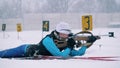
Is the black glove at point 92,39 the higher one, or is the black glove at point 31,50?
the black glove at point 92,39

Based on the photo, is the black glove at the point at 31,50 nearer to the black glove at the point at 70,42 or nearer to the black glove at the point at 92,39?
the black glove at the point at 70,42

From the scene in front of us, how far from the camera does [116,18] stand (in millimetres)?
35406

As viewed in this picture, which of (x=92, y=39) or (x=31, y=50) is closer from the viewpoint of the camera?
(x=31, y=50)

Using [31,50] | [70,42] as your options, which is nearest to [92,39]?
[70,42]

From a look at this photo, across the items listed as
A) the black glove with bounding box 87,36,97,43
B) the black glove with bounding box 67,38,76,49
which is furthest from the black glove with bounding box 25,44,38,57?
the black glove with bounding box 87,36,97,43

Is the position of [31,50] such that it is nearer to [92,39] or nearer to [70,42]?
[70,42]

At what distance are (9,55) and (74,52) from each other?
1201mm

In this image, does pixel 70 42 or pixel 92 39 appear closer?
pixel 70 42

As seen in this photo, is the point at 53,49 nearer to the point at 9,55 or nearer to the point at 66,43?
the point at 66,43

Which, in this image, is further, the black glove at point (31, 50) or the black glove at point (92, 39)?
the black glove at point (92, 39)

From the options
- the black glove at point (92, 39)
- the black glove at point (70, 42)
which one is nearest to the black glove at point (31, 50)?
the black glove at point (70, 42)

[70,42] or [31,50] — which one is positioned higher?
[70,42]

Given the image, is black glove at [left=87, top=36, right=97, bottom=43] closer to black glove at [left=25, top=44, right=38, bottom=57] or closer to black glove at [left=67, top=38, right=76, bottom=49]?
black glove at [left=67, top=38, right=76, bottom=49]

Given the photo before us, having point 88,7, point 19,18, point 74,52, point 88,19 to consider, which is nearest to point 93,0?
point 88,7
